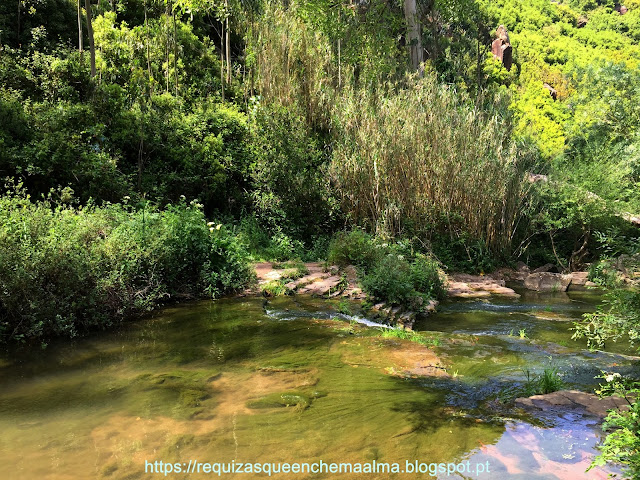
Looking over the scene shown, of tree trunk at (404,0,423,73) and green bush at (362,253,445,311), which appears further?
tree trunk at (404,0,423,73)

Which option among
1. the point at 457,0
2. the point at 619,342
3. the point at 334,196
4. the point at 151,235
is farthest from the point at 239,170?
the point at 619,342

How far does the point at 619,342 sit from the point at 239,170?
9397mm

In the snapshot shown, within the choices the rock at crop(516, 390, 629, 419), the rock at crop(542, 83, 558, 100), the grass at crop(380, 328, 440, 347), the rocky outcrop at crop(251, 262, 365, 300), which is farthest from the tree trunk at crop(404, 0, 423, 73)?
the rock at crop(542, 83, 558, 100)

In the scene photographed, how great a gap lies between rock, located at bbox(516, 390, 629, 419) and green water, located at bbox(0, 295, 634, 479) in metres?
0.18

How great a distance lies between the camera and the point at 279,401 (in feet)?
12.8

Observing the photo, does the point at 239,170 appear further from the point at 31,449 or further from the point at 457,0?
the point at 31,449

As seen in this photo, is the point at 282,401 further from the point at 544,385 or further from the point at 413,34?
the point at 413,34

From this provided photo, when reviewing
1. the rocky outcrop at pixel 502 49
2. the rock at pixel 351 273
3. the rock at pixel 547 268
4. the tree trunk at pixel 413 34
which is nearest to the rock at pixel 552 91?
the rocky outcrop at pixel 502 49

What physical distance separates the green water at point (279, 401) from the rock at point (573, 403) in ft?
0.57

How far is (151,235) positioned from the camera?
285 inches

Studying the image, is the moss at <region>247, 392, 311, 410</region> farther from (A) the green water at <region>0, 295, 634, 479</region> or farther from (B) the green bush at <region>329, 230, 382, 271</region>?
(B) the green bush at <region>329, 230, 382, 271</region>

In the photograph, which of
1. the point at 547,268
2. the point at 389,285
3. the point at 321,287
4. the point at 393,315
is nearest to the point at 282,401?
Result: the point at 393,315

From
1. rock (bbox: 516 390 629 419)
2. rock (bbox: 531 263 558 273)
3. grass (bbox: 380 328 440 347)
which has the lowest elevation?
rock (bbox: 531 263 558 273)

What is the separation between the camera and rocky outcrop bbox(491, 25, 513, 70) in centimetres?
4166
